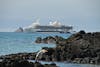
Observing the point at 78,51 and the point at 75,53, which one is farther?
the point at 78,51

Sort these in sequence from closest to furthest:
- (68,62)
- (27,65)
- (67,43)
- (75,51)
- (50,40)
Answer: (27,65) → (68,62) → (75,51) → (67,43) → (50,40)

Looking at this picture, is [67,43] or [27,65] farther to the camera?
[67,43]

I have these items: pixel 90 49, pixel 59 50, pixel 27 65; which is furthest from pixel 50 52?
pixel 27 65

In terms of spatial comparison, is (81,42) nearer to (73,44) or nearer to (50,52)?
(73,44)

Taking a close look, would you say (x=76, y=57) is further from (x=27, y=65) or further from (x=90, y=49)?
(x=27, y=65)

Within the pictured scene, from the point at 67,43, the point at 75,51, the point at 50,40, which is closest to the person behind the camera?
the point at 75,51

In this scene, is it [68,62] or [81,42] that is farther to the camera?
[81,42]

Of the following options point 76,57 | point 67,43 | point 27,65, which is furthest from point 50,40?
point 27,65

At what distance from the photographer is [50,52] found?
10609 mm

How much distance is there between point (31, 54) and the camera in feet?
36.1

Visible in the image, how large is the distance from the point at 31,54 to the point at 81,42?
1407 mm

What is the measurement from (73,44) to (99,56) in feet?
3.91

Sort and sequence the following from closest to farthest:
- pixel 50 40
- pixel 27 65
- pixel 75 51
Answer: pixel 27 65
pixel 75 51
pixel 50 40

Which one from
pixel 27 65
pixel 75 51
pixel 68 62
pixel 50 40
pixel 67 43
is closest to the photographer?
pixel 27 65
